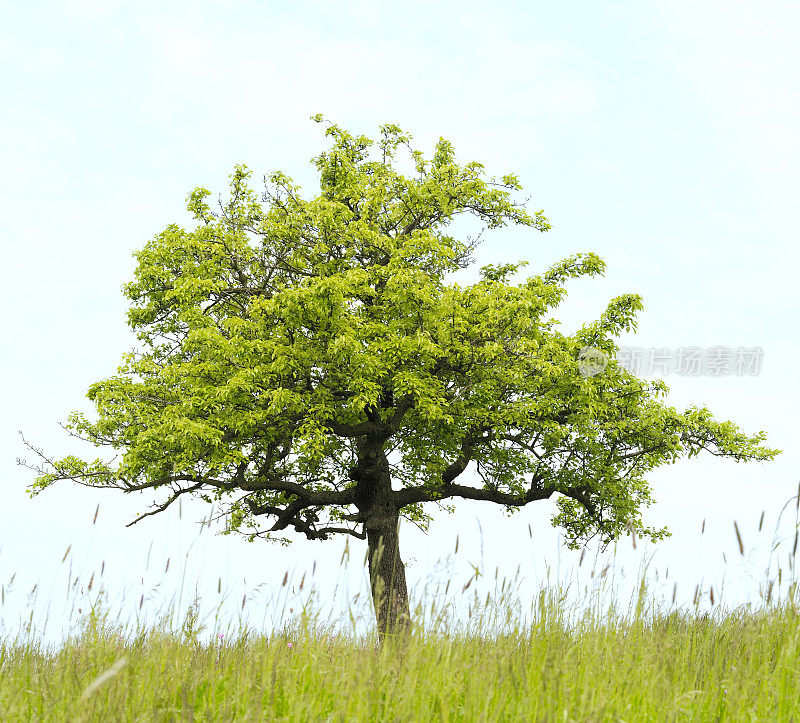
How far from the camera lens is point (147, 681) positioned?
530cm

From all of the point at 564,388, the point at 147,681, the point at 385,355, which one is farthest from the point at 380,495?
the point at 147,681

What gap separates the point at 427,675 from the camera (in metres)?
5.25

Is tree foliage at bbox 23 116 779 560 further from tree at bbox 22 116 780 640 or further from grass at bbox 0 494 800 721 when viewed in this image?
grass at bbox 0 494 800 721

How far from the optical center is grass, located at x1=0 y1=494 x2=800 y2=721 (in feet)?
15.5

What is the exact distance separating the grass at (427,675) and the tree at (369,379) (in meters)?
6.81

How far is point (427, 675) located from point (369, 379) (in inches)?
363

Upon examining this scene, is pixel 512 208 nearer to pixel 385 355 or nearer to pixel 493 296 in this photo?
pixel 493 296

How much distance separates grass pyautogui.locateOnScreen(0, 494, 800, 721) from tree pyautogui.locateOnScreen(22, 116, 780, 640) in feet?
22.4

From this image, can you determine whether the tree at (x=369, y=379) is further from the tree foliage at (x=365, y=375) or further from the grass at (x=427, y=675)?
the grass at (x=427, y=675)
